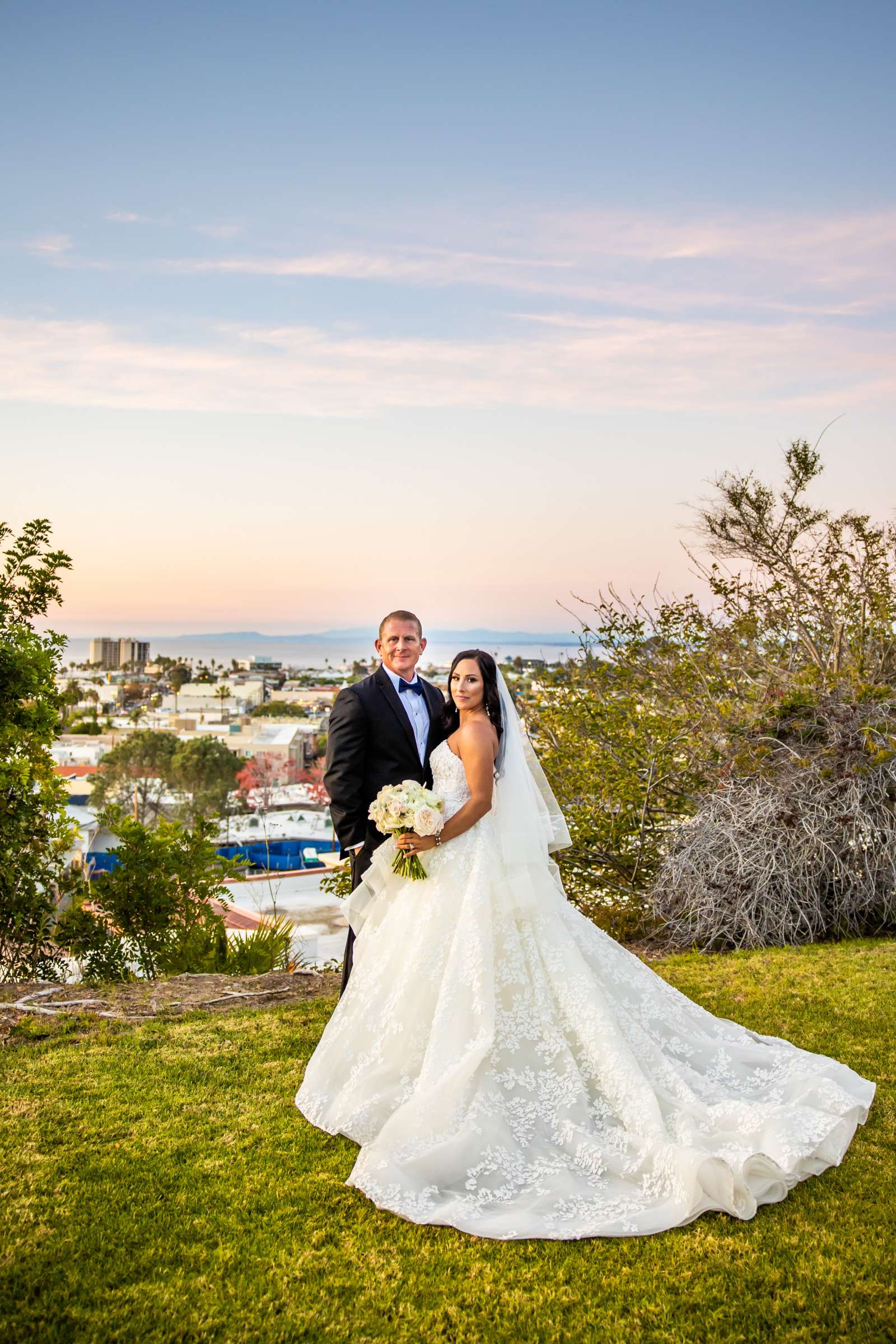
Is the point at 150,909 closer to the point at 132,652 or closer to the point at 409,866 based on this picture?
the point at 409,866

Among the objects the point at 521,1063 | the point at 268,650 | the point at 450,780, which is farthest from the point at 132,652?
the point at 521,1063

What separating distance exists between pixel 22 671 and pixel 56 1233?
3.52 meters

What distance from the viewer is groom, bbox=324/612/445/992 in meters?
4.34

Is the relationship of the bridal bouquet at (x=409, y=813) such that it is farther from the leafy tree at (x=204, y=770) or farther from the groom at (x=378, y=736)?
the leafy tree at (x=204, y=770)

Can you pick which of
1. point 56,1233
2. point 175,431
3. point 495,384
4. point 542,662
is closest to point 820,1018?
point 56,1233

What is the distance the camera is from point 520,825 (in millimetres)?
3865

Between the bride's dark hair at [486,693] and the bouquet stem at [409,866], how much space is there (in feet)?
2.03

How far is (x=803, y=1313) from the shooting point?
2.32 m

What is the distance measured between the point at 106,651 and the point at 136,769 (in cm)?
5447

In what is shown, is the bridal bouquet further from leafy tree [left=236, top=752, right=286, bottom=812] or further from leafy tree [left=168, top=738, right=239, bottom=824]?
leafy tree [left=168, top=738, right=239, bottom=824]

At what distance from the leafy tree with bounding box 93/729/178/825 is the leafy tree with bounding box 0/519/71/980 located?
33.7 metres

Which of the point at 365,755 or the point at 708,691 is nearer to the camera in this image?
the point at 365,755

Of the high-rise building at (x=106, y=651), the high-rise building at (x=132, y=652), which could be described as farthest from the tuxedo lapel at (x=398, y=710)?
the high-rise building at (x=132, y=652)

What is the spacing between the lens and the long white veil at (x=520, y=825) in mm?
3736
